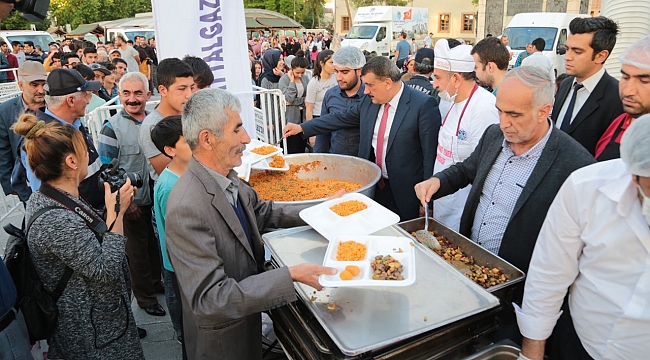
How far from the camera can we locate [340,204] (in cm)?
232

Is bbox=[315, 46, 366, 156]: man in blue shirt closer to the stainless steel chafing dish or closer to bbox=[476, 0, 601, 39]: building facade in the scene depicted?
the stainless steel chafing dish

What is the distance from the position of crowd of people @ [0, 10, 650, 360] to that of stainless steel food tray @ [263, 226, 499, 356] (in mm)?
142

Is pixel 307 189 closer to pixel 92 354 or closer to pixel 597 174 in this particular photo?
pixel 92 354

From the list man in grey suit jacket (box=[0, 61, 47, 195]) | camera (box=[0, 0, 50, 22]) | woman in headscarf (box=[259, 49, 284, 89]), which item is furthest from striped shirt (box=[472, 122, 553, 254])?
woman in headscarf (box=[259, 49, 284, 89])

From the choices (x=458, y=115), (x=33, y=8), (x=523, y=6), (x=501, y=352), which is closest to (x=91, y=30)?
(x=523, y=6)

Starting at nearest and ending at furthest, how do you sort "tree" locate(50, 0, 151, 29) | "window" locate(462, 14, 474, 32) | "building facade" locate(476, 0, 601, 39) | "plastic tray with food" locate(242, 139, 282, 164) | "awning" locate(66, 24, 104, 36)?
"plastic tray with food" locate(242, 139, 282, 164) < "building facade" locate(476, 0, 601, 39) < "awning" locate(66, 24, 104, 36) < "window" locate(462, 14, 474, 32) < "tree" locate(50, 0, 151, 29)

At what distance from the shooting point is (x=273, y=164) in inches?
136

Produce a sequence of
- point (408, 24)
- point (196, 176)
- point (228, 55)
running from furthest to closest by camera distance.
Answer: point (408, 24)
point (228, 55)
point (196, 176)

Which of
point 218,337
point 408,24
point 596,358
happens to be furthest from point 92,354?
point 408,24

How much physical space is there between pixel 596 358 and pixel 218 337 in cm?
147

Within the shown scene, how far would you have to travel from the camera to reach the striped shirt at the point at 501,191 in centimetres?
211

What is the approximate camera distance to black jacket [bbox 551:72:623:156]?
2961mm

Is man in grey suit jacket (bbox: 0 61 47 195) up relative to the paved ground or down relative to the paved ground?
up

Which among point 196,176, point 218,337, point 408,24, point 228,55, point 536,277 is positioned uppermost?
point 408,24
